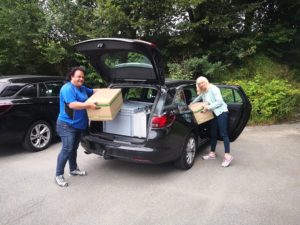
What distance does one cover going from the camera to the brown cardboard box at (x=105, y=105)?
426cm

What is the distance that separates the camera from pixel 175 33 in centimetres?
1080

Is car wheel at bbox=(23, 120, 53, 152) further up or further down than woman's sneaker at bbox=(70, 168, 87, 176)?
further up

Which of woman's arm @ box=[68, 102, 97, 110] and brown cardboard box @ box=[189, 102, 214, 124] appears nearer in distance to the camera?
woman's arm @ box=[68, 102, 97, 110]

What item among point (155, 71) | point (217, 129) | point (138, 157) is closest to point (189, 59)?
point (217, 129)

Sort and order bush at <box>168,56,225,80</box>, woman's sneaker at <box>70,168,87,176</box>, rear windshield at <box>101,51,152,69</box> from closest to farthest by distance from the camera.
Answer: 1. rear windshield at <box>101,51,152,69</box>
2. woman's sneaker at <box>70,168,87,176</box>
3. bush at <box>168,56,225,80</box>

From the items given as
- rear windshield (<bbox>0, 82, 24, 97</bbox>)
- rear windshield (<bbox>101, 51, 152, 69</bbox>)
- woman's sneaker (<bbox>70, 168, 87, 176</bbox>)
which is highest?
rear windshield (<bbox>101, 51, 152, 69</bbox>)

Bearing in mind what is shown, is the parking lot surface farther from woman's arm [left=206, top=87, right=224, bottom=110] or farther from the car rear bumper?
woman's arm [left=206, top=87, right=224, bottom=110]

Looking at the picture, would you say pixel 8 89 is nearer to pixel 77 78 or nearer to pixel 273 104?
pixel 77 78

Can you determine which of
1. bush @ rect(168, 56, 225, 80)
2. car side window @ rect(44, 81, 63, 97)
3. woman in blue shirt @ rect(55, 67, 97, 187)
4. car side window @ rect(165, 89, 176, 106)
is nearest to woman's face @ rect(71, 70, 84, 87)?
woman in blue shirt @ rect(55, 67, 97, 187)

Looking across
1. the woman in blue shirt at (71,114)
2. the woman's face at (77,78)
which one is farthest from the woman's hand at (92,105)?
the woman's face at (77,78)

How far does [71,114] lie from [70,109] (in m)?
0.07

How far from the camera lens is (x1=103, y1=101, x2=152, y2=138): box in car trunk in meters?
Answer: 4.56

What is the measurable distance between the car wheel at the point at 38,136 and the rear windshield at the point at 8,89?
0.73 metres

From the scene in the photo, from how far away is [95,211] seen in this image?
377 centimetres
